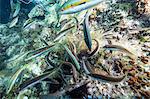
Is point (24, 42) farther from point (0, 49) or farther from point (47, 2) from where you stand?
point (47, 2)

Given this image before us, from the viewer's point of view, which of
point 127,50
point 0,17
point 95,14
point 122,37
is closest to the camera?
point 127,50

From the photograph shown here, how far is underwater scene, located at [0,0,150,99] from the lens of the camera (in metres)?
1.69

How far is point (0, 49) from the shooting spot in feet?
8.75

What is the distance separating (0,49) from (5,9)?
2.91 ft

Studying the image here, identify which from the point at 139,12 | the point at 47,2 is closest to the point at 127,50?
the point at 139,12

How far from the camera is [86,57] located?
6.23 feet

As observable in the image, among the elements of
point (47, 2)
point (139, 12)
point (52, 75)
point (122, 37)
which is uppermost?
point (47, 2)

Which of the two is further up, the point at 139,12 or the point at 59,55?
the point at 139,12

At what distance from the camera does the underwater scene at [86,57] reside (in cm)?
169

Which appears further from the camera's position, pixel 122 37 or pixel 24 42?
pixel 24 42

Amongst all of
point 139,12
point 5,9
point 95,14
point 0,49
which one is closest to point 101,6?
point 95,14

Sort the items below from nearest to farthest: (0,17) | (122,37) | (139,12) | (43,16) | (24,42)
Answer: (122,37) → (139,12) → (24,42) → (43,16) → (0,17)

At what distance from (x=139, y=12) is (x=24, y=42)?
118cm

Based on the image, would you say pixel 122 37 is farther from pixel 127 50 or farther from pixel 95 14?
pixel 95 14
